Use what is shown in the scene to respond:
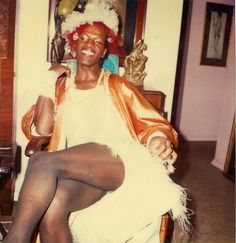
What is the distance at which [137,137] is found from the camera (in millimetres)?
2023

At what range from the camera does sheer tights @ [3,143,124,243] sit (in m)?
1.55

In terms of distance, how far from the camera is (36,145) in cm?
194

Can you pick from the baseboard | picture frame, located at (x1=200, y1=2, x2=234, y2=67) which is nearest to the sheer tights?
the baseboard

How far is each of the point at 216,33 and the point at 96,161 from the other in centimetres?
492

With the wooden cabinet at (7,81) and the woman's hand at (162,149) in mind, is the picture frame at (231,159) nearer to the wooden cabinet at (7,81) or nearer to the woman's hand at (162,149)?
the woman's hand at (162,149)

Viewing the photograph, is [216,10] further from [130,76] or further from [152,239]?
[152,239]

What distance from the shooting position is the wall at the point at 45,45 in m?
2.88

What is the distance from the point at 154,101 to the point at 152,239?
1.38m

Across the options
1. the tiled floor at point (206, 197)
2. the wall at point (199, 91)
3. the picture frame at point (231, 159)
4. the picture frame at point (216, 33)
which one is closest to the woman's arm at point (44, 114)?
the tiled floor at point (206, 197)

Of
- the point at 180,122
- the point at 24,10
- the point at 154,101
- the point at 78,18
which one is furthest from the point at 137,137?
the point at 180,122

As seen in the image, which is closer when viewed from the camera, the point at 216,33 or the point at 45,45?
the point at 45,45

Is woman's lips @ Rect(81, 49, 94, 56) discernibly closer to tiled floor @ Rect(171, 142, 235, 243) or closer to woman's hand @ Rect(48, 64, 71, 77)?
woman's hand @ Rect(48, 64, 71, 77)

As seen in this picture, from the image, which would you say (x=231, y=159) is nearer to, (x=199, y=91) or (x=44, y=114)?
(x=199, y=91)

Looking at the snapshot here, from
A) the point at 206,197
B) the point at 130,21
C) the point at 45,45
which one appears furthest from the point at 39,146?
the point at 206,197
